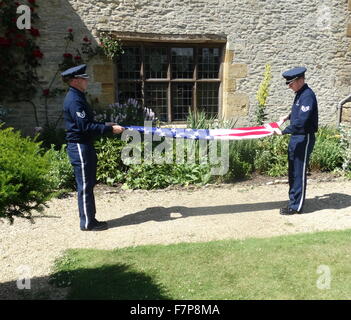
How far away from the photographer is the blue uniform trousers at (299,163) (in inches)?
200

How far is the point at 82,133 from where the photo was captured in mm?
4535

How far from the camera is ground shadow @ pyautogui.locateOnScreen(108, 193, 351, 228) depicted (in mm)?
5143

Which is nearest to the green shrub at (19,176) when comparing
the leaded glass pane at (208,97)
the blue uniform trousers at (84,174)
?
the blue uniform trousers at (84,174)

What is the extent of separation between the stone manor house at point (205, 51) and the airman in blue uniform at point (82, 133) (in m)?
3.54

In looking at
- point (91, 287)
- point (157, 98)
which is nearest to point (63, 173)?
point (157, 98)

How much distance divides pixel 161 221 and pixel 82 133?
5.33ft

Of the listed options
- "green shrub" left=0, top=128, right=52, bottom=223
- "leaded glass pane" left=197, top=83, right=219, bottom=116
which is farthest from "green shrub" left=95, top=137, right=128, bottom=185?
"green shrub" left=0, top=128, right=52, bottom=223

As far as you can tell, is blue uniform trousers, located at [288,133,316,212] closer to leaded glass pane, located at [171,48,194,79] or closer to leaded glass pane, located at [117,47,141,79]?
leaded glass pane, located at [171,48,194,79]

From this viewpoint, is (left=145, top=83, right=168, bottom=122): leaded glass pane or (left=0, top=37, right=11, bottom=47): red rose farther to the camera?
(left=145, top=83, right=168, bottom=122): leaded glass pane

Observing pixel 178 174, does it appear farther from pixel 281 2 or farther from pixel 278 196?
pixel 281 2

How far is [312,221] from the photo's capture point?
16.3 ft

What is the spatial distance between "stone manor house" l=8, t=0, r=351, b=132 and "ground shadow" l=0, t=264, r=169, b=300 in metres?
4.98

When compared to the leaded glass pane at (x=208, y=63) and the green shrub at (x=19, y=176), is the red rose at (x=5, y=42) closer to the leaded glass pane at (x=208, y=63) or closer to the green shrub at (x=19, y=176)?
the leaded glass pane at (x=208, y=63)
